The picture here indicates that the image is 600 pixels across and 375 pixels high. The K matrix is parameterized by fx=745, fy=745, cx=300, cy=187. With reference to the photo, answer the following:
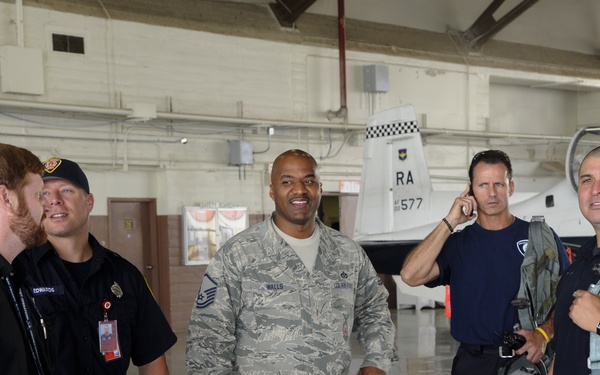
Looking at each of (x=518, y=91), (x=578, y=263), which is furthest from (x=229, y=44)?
(x=578, y=263)

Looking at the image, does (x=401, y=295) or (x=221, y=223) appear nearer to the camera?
(x=221, y=223)

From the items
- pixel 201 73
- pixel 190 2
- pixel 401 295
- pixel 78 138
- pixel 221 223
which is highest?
pixel 190 2

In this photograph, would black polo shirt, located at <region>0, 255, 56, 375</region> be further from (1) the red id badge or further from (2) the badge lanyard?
(1) the red id badge

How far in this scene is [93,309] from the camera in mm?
2721

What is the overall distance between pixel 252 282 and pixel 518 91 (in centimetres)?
1587

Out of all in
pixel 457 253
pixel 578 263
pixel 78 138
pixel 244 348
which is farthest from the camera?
pixel 78 138

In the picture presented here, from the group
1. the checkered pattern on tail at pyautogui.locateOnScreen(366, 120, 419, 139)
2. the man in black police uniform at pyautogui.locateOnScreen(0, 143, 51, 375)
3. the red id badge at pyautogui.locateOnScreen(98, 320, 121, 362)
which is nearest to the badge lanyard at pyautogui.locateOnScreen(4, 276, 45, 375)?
the man in black police uniform at pyautogui.locateOnScreen(0, 143, 51, 375)

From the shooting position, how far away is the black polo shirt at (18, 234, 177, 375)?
262 cm

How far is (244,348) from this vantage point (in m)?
2.90

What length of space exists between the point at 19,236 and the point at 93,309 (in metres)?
0.85

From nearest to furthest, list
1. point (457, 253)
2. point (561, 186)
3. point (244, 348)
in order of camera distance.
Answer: point (244, 348) → point (457, 253) → point (561, 186)

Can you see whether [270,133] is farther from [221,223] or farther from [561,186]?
[561,186]

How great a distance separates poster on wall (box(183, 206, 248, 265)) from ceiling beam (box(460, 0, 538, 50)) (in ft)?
21.8

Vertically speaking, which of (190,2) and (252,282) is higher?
(190,2)
